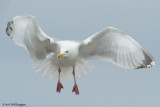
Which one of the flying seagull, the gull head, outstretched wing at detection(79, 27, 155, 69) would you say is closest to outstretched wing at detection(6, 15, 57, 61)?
the flying seagull

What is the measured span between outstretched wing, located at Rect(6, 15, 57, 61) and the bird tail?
53cm

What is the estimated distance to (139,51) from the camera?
759 cm

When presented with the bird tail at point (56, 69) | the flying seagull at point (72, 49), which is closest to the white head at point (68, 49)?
the flying seagull at point (72, 49)

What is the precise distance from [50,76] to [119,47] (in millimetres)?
1397

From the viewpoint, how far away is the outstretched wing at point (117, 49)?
756 cm

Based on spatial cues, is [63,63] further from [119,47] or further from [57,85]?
[119,47]

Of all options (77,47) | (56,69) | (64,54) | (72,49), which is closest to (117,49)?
(77,47)

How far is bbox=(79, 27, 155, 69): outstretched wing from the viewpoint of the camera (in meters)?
7.56

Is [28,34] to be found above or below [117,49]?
above

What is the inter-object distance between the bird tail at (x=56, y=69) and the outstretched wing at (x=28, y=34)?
0.53 meters

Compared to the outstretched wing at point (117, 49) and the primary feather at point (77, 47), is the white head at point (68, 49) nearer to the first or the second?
the primary feather at point (77, 47)

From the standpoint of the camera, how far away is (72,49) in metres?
7.51

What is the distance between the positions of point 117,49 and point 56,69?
3.89 feet

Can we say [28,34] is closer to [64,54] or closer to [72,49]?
[64,54]
